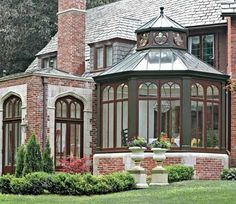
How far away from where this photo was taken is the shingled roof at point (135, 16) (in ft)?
98.8

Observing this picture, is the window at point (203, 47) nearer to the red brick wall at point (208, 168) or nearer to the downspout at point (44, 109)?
the red brick wall at point (208, 168)

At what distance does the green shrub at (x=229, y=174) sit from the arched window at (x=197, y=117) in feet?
5.54

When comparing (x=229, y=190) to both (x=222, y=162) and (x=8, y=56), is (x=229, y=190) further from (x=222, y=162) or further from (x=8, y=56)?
(x=8, y=56)

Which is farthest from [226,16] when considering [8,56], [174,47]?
[8,56]

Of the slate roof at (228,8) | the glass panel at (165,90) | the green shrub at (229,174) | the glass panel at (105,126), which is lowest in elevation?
the green shrub at (229,174)

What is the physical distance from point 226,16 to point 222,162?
563cm

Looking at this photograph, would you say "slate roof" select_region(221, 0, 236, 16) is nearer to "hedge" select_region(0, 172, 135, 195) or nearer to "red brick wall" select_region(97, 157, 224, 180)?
"red brick wall" select_region(97, 157, 224, 180)

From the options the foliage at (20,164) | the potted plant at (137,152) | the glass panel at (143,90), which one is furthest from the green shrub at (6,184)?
the glass panel at (143,90)

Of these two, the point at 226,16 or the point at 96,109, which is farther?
the point at 96,109

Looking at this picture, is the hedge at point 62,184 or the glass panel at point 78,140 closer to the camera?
the hedge at point 62,184

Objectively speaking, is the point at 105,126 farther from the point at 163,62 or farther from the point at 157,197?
the point at 157,197

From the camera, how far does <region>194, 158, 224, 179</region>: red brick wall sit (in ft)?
84.5

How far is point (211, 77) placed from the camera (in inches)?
1049

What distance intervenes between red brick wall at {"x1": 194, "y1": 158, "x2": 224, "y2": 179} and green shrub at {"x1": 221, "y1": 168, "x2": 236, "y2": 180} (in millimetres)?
979
